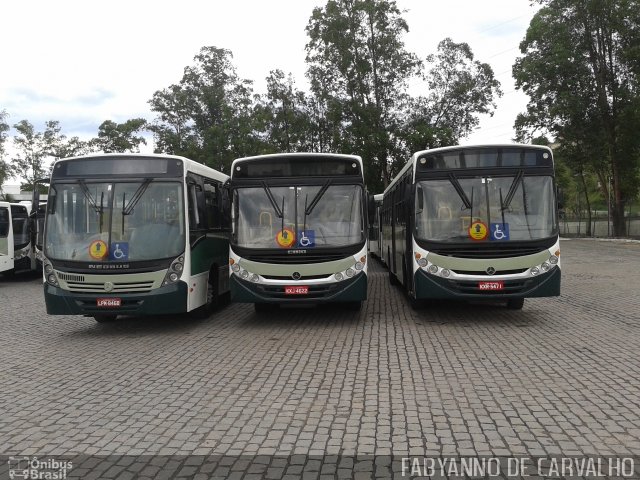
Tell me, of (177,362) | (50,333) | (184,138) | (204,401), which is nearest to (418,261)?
(177,362)

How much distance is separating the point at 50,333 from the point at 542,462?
862 centimetres

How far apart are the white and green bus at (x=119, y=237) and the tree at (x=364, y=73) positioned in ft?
83.7

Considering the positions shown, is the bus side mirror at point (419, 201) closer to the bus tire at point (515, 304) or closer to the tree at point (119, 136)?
the bus tire at point (515, 304)

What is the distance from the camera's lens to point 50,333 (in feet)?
32.2

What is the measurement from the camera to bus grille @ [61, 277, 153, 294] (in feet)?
29.7

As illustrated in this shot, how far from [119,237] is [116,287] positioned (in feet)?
2.68

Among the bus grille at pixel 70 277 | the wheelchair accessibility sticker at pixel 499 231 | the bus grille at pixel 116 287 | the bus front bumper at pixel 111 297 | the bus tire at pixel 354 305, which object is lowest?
the bus tire at pixel 354 305

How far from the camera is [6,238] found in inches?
786

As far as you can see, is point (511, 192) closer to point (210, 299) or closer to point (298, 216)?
point (298, 216)

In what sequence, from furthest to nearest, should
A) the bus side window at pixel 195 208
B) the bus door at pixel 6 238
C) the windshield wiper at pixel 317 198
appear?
the bus door at pixel 6 238 → the windshield wiper at pixel 317 198 → the bus side window at pixel 195 208

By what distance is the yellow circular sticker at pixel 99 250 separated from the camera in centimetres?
909

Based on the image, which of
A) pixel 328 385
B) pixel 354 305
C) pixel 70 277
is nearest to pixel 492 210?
pixel 354 305

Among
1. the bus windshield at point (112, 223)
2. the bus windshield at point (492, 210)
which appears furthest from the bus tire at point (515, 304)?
the bus windshield at point (112, 223)

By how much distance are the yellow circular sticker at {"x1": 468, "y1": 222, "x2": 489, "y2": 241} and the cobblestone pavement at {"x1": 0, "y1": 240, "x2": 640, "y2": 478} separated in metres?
1.51
